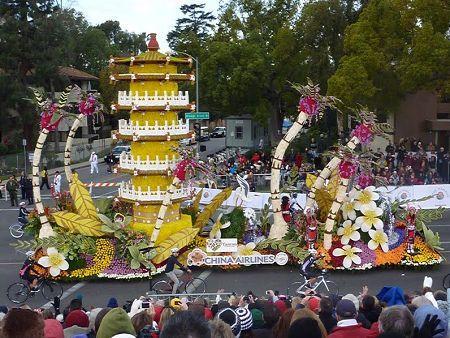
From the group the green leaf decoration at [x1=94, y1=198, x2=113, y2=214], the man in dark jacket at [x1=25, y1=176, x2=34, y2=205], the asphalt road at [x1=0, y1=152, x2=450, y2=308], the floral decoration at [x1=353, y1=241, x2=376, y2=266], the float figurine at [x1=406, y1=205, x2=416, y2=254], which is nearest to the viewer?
the asphalt road at [x1=0, y1=152, x2=450, y2=308]

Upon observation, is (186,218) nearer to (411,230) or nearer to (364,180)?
(364,180)

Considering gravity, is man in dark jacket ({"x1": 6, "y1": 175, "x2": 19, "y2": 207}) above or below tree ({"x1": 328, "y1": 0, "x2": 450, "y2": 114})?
below

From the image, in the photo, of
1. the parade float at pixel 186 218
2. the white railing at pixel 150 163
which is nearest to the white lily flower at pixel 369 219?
the parade float at pixel 186 218

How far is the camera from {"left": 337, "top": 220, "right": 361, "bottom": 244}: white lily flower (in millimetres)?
19438

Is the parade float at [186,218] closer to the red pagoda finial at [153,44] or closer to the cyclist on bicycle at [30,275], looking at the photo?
the red pagoda finial at [153,44]

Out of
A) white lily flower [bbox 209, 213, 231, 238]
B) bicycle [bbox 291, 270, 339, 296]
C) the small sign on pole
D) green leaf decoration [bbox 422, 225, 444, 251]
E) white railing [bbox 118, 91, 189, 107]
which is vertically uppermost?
white railing [bbox 118, 91, 189, 107]

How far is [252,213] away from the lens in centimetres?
2120

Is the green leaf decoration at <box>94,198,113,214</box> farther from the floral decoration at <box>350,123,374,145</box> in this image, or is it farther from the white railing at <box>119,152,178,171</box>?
the floral decoration at <box>350,123,374,145</box>

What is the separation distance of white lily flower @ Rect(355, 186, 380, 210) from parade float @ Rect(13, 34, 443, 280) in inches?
1.2

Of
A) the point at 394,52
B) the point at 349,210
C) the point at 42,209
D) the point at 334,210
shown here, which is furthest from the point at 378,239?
the point at 394,52

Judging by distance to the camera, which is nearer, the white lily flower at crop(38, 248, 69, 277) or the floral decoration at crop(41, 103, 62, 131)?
the white lily flower at crop(38, 248, 69, 277)

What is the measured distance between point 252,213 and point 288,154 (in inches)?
921

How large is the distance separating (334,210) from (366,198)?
4.01ft

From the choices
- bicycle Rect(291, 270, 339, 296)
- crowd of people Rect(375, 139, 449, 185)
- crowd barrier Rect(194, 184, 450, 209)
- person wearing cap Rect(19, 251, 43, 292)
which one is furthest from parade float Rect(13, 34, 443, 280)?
crowd of people Rect(375, 139, 449, 185)
